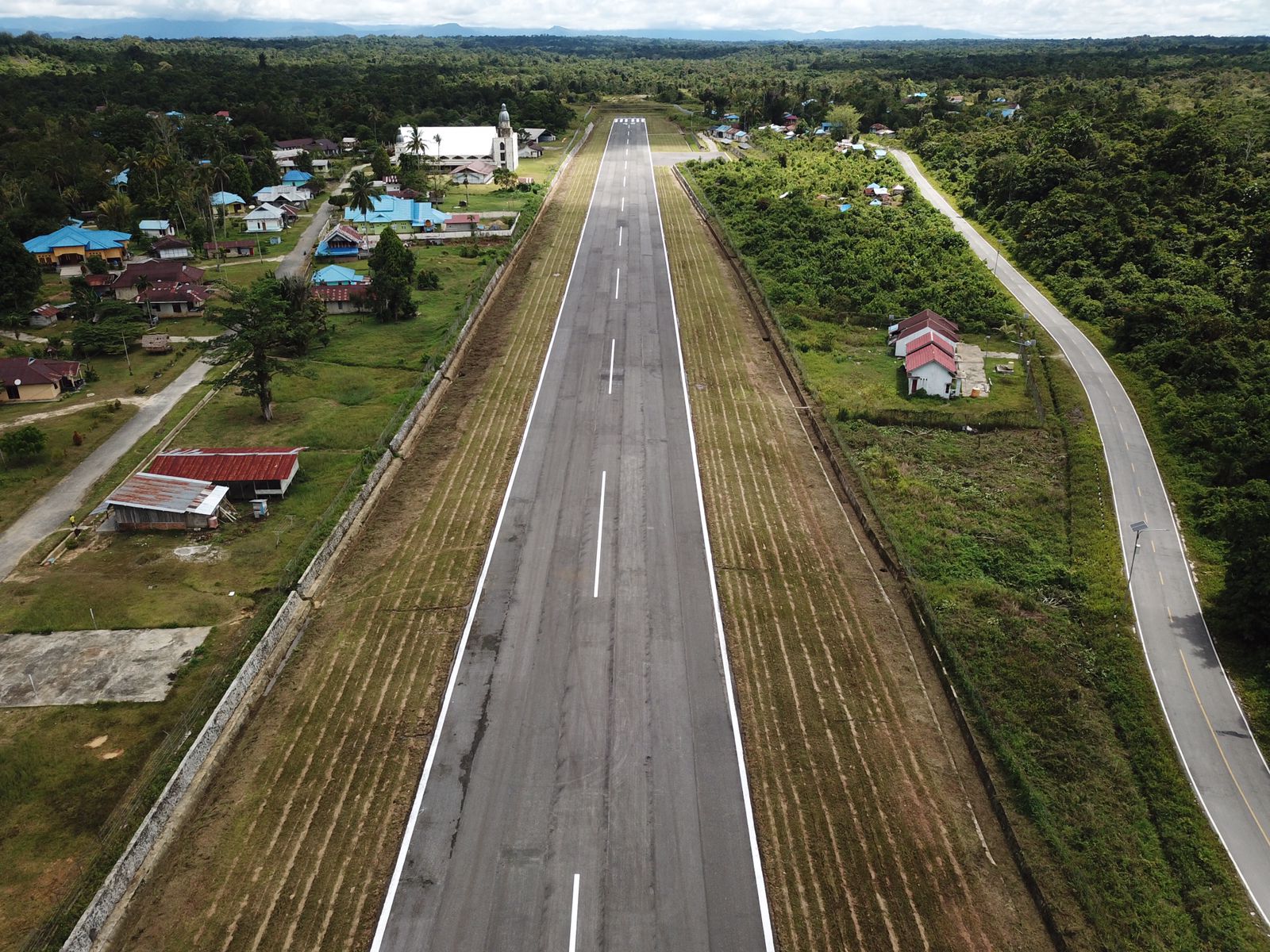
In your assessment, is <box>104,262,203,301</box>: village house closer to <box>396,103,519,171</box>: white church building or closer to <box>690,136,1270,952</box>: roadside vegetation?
<box>690,136,1270,952</box>: roadside vegetation

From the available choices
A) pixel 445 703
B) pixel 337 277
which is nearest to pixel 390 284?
pixel 337 277

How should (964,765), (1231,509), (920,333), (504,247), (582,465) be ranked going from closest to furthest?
(964,765), (1231,509), (582,465), (920,333), (504,247)

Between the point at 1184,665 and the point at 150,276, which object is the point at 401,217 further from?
the point at 1184,665

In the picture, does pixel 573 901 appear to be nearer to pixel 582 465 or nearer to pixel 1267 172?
pixel 582 465

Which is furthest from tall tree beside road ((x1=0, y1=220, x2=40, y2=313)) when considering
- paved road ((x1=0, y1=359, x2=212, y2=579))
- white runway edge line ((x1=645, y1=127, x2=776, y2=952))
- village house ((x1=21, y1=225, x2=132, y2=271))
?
white runway edge line ((x1=645, y1=127, x2=776, y2=952))

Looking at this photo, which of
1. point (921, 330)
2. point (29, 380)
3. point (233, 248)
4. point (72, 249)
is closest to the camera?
point (29, 380)

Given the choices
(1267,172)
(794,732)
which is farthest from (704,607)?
(1267,172)
